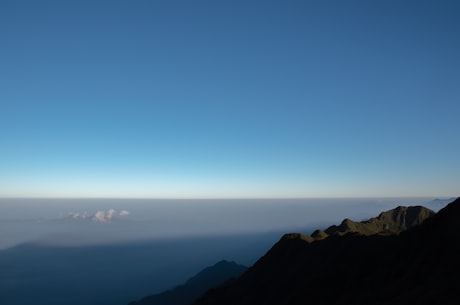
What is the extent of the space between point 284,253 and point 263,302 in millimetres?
27899

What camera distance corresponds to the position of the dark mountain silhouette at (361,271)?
82812mm

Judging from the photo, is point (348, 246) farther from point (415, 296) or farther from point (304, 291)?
point (415, 296)

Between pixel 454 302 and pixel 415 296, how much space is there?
10.8 meters

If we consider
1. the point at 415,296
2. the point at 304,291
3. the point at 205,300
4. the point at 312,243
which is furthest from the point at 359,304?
the point at 205,300

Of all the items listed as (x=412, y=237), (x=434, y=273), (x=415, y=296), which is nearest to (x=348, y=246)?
(x=412, y=237)

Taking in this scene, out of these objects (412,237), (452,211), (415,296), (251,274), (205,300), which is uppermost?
(452,211)

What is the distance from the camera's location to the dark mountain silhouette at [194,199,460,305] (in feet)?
272

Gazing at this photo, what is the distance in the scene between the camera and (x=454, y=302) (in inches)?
2569

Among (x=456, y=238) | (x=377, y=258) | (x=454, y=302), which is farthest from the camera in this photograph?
(x=377, y=258)

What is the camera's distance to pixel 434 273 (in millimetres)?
84250

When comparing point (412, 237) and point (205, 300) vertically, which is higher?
point (412, 237)

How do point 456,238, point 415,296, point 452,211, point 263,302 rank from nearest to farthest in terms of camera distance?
point 415,296 → point 456,238 → point 452,211 → point 263,302

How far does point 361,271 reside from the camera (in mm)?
111750

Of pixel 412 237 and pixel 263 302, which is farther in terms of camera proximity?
pixel 263 302
